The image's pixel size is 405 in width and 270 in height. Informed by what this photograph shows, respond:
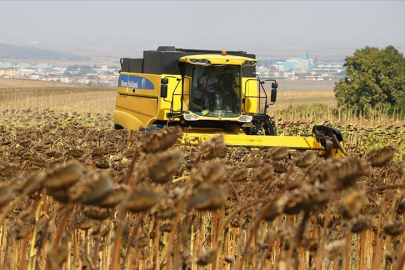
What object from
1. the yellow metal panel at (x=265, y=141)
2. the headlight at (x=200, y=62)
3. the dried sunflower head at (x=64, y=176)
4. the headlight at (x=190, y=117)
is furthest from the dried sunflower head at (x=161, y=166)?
the headlight at (x=200, y=62)

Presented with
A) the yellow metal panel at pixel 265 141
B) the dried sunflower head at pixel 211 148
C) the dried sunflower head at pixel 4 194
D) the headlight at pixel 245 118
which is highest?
the dried sunflower head at pixel 211 148

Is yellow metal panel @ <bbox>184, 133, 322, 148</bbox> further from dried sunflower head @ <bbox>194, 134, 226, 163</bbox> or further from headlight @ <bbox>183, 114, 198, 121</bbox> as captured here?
dried sunflower head @ <bbox>194, 134, 226, 163</bbox>

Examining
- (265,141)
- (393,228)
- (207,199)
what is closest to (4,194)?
(207,199)

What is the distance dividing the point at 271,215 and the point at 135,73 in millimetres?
14228

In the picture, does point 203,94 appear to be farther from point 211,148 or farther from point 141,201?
point 141,201

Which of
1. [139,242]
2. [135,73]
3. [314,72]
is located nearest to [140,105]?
[135,73]

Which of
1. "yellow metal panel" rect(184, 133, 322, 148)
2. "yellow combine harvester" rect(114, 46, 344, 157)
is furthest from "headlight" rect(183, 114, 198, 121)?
"yellow metal panel" rect(184, 133, 322, 148)

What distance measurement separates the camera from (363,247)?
4.50m

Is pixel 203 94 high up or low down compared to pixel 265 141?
up

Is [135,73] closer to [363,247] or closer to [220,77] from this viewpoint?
[220,77]

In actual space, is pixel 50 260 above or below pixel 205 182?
below

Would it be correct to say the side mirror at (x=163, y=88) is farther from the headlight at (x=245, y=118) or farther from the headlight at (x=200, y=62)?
the headlight at (x=245, y=118)

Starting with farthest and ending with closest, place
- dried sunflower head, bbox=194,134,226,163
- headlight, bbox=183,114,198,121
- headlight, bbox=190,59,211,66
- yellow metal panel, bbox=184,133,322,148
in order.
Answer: headlight, bbox=190,59,211,66, headlight, bbox=183,114,198,121, yellow metal panel, bbox=184,133,322,148, dried sunflower head, bbox=194,134,226,163

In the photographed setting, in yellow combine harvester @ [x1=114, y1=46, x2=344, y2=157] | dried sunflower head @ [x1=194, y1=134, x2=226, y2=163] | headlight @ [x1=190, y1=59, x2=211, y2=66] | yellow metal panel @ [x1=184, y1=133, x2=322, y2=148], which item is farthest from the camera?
yellow combine harvester @ [x1=114, y1=46, x2=344, y2=157]
